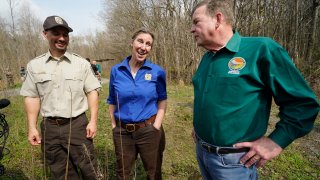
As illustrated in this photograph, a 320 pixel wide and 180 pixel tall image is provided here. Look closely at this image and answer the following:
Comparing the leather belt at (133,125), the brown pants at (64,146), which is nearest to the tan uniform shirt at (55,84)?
the brown pants at (64,146)

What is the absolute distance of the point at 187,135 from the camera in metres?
5.92

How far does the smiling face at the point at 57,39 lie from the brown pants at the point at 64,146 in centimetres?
74

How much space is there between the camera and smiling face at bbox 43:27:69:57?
2.55 m

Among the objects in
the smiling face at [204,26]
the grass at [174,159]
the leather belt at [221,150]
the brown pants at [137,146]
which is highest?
the smiling face at [204,26]

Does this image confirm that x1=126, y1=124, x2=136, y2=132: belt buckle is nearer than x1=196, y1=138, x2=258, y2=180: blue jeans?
No

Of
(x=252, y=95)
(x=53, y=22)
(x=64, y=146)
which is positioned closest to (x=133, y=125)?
(x=64, y=146)

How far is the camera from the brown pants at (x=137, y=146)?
270cm

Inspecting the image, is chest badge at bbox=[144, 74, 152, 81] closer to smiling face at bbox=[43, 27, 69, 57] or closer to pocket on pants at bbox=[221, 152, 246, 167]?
smiling face at bbox=[43, 27, 69, 57]

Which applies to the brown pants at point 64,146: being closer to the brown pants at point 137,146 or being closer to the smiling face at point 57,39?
the brown pants at point 137,146

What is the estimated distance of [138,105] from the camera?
104 inches

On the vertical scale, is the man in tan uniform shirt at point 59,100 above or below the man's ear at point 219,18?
below

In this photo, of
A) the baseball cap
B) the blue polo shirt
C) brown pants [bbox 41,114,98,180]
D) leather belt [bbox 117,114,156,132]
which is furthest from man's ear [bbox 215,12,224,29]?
brown pants [bbox 41,114,98,180]

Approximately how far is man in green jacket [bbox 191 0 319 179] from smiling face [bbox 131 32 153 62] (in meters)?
0.91

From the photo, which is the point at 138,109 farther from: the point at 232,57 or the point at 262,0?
the point at 262,0
